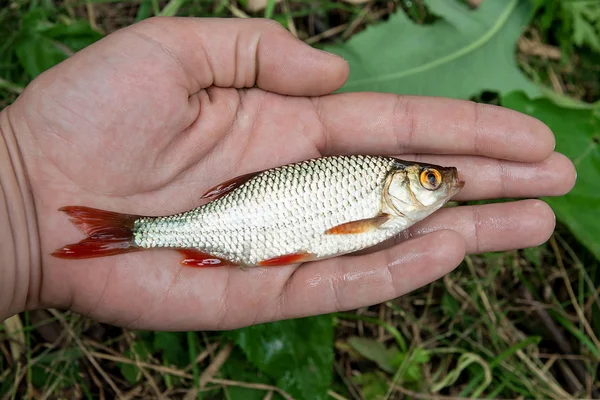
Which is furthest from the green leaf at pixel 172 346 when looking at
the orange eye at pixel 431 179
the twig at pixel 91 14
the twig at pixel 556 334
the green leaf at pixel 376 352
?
the twig at pixel 556 334

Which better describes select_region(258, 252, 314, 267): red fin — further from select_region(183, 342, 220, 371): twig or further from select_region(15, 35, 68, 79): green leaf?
select_region(15, 35, 68, 79): green leaf

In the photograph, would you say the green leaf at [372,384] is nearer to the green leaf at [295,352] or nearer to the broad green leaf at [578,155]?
the green leaf at [295,352]

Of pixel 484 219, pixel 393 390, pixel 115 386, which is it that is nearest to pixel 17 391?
pixel 115 386

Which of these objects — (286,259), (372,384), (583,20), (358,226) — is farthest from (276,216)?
(583,20)

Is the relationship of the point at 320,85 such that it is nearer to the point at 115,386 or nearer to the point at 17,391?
the point at 115,386

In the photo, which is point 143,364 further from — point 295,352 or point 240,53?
point 240,53

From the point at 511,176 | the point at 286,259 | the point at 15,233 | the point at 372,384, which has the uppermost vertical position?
the point at 15,233

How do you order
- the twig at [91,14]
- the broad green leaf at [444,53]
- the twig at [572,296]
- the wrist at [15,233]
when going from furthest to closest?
the twig at [91,14], the twig at [572,296], the broad green leaf at [444,53], the wrist at [15,233]
